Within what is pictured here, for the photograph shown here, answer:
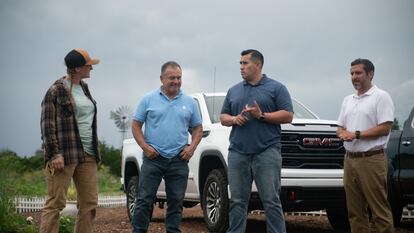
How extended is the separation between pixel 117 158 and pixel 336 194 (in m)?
27.2

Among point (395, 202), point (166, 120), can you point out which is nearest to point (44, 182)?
point (395, 202)

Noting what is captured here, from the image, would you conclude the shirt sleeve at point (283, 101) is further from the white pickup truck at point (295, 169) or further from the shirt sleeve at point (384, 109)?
the white pickup truck at point (295, 169)

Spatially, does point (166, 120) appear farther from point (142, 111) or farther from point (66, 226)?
point (66, 226)

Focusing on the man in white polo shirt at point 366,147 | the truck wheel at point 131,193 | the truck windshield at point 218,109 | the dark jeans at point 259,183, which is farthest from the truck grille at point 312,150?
the truck wheel at point 131,193

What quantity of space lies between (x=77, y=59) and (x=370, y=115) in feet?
→ 9.53

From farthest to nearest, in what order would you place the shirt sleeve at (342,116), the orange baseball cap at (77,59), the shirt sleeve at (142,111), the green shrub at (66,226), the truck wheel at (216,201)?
the truck wheel at (216,201) → the green shrub at (66,226) → the shirt sleeve at (142,111) → the shirt sleeve at (342,116) → the orange baseball cap at (77,59)

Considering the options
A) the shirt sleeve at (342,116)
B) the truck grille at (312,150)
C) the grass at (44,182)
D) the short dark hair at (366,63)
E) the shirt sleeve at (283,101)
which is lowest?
the grass at (44,182)

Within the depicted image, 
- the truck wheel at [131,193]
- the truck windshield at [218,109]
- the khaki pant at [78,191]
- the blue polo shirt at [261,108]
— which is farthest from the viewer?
the truck wheel at [131,193]

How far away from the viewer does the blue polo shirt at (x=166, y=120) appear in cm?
674

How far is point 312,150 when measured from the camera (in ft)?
26.2

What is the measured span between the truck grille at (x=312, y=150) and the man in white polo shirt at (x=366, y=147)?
129cm

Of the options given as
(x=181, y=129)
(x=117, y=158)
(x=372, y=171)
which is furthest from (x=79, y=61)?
(x=117, y=158)

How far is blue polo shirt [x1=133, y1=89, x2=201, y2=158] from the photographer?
6.74 meters

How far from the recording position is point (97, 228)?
9.71 metres
